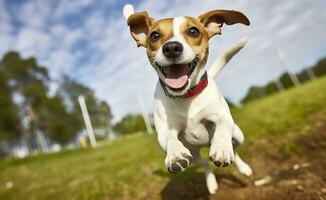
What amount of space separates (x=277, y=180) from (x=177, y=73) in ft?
8.36

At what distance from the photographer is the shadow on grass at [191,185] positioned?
5.56 metres

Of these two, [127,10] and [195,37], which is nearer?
[195,37]

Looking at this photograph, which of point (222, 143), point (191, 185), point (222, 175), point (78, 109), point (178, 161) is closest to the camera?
point (178, 161)

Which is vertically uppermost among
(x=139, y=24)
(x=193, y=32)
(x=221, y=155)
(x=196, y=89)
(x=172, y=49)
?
(x=139, y=24)

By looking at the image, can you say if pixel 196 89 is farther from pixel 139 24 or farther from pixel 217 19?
pixel 139 24

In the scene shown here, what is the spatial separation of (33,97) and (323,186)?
41.7 meters

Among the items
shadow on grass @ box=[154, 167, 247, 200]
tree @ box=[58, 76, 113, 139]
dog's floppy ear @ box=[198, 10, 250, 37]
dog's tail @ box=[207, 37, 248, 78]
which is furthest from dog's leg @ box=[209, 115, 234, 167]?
tree @ box=[58, 76, 113, 139]

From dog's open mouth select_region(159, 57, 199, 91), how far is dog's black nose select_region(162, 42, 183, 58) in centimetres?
20

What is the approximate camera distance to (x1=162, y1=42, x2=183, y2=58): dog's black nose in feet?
11.4

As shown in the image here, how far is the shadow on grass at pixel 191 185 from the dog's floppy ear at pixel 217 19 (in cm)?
233

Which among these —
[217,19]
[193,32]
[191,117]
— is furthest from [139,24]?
[191,117]

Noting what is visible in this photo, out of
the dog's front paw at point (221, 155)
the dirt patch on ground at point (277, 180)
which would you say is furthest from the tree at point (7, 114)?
the dog's front paw at point (221, 155)

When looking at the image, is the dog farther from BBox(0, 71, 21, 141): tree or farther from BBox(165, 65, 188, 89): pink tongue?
BBox(0, 71, 21, 141): tree

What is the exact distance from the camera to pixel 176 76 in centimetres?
369
